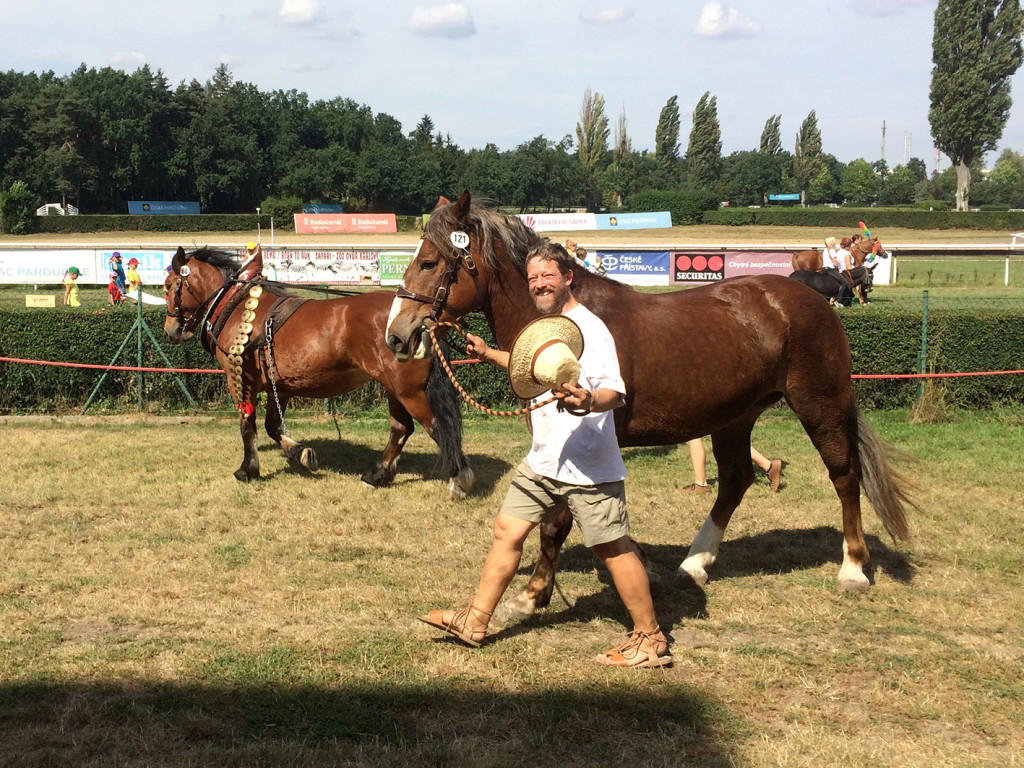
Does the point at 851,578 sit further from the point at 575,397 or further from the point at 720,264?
the point at 720,264

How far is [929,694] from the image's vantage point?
443 centimetres

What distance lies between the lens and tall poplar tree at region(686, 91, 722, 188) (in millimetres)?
94812

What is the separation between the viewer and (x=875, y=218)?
195 feet

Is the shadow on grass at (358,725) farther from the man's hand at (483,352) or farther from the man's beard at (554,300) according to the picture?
the man's beard at (554,300)

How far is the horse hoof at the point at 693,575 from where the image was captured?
5.97 metres

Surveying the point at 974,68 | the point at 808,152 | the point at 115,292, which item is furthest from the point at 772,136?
the point at 115,292

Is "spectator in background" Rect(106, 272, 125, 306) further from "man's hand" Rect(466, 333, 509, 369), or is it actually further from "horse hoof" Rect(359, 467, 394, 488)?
"man's hand" Rect(466, 333, 509, 369)

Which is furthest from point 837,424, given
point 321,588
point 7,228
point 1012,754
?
point 7,228

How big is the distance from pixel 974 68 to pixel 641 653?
74121mm

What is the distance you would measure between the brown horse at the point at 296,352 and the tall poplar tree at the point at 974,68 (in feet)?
225

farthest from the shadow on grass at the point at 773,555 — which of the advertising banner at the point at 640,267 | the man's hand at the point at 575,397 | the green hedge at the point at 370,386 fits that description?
the advertising banner at the point at 640,267

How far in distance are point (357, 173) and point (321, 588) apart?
69.0 metres

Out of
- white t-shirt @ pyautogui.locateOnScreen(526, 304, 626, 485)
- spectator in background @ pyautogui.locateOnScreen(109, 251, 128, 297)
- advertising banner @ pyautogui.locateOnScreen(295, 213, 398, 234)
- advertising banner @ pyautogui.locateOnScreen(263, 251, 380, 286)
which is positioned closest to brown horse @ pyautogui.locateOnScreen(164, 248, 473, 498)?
white t-shirt @ pyautogui.locateOnScreen(526, 304, 626, 485)

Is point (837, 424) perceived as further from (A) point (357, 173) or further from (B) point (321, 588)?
(A) point (357, 173)
